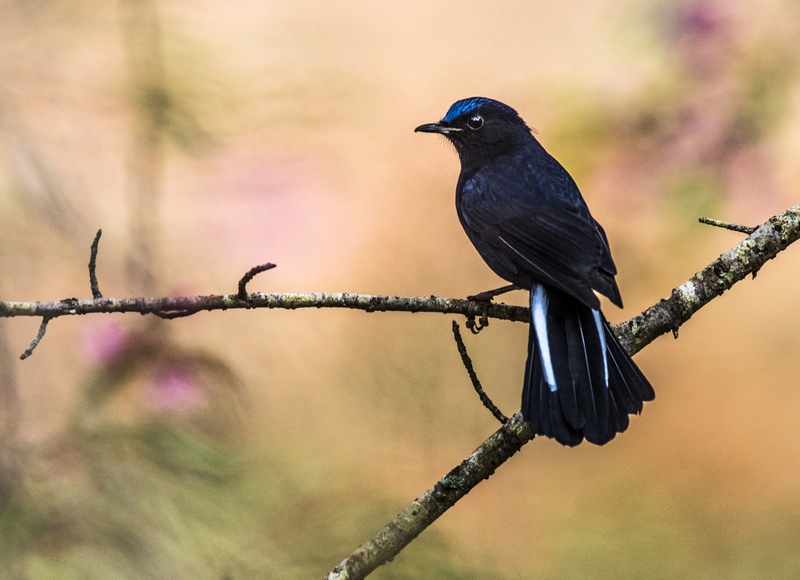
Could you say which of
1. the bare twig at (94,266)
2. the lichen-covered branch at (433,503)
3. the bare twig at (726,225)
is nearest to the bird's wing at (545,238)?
the bare twig at (726,225)

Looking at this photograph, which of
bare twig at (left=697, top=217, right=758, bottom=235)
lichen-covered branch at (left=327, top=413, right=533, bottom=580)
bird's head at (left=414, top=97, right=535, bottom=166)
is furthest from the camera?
bird's head at (left=414, top=97, right=535, bottom=166)

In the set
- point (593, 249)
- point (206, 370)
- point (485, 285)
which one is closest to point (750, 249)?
point (593, 249)

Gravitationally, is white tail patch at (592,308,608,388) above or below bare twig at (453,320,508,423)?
above

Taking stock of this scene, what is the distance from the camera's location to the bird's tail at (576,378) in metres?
2.19

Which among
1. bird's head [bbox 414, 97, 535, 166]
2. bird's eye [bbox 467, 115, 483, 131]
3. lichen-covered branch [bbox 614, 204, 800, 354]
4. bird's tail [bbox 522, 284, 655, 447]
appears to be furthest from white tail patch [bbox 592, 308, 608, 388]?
bird's eye [bbox 467, 115, 483, 131]

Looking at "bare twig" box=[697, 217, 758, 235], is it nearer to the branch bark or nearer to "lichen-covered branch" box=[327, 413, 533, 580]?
the branch bark

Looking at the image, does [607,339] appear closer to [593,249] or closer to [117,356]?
[593,249]

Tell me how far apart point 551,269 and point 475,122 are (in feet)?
4.59

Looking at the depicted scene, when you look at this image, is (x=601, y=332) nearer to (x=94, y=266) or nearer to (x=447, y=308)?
(x=447, y=308)

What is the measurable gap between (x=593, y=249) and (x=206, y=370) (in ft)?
4.42

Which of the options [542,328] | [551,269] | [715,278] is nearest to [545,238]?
[551,269]

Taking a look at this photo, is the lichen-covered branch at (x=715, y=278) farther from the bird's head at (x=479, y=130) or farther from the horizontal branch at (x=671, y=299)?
the bird's head at (x=479, y=130)

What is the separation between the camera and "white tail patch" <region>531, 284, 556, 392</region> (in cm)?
236

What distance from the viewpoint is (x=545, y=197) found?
310 cm
